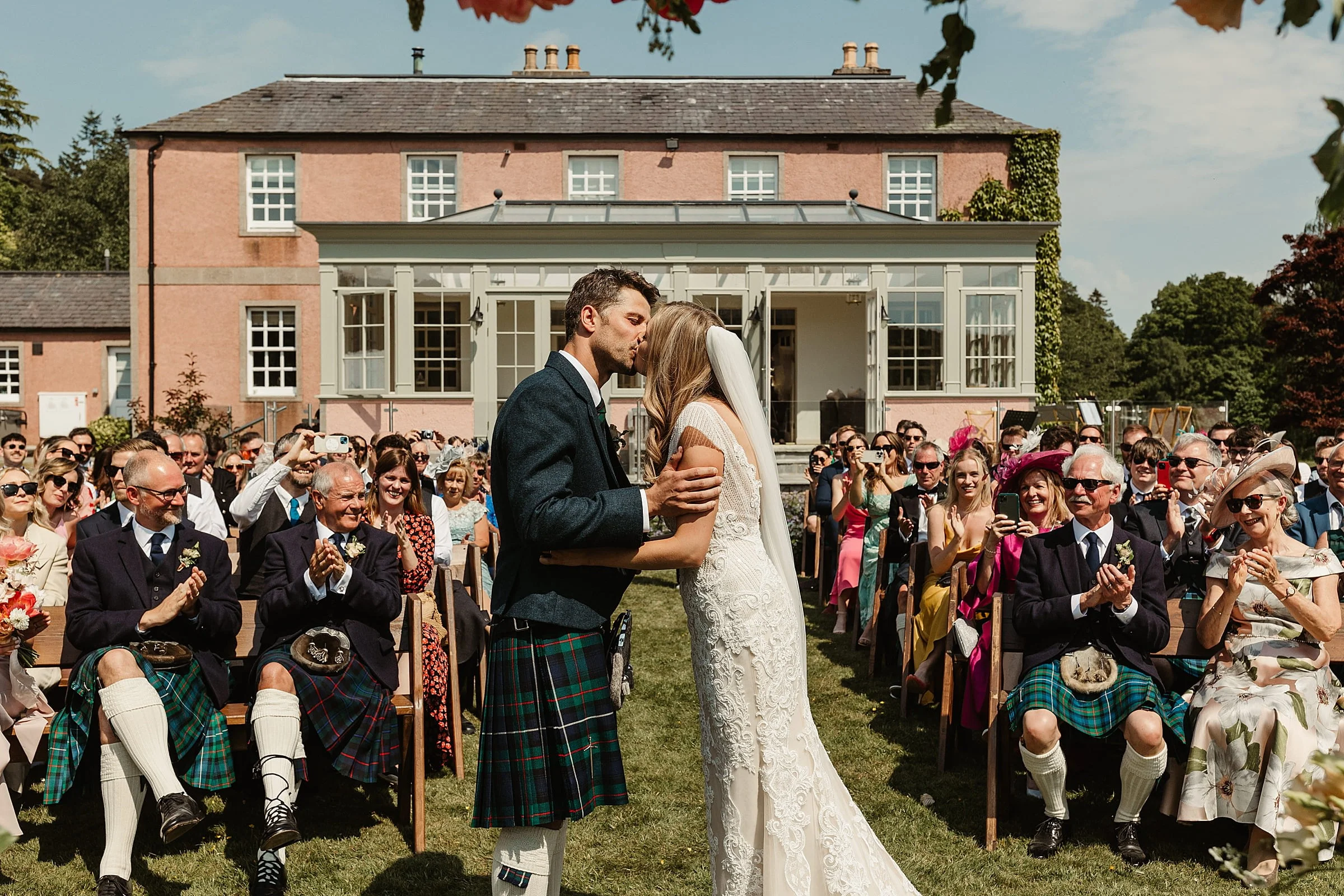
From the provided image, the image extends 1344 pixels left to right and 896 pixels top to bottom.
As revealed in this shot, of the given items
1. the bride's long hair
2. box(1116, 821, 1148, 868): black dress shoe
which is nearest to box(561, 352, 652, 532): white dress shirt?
the bride's long hair

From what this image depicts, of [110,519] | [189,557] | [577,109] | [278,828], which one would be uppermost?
[577,109]

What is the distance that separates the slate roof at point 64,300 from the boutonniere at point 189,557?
31.5m

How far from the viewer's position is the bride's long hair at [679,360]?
3.65 metres

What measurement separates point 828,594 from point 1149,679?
718 centimetres

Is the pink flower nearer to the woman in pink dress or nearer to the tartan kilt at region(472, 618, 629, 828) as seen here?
the tartan kilt at region(472, 618, 629, 828)

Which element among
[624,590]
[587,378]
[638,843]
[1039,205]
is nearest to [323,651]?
[638,843]

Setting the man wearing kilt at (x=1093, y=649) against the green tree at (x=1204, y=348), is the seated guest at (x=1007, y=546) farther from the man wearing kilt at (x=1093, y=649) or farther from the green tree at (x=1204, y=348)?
the green tree at (x=1204, y=348)

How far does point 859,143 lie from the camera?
28.9 m

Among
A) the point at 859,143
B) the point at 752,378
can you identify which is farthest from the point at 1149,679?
the point at 859,143

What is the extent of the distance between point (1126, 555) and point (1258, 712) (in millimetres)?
865

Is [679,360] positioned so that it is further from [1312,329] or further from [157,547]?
[1312,329]

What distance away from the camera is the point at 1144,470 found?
8555 mm

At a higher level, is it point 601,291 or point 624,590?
point 601,291

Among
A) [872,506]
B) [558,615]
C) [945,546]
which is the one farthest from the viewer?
[872,506]
